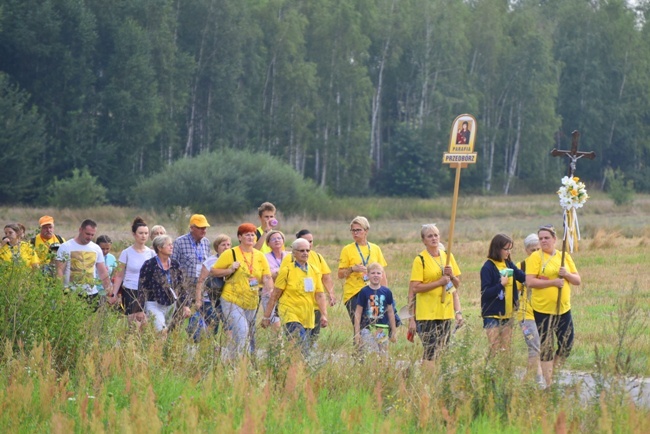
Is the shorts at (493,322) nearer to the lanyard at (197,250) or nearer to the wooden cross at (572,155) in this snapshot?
the wooden cross at (572,155)

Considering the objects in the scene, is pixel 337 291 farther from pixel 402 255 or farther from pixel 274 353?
pixel 274 353

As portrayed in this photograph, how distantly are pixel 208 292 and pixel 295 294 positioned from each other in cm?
112

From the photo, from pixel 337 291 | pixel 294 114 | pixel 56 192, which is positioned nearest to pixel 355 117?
pixel 294 114

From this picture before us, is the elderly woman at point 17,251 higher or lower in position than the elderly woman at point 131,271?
higher

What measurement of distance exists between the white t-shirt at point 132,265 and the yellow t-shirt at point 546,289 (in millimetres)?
4263

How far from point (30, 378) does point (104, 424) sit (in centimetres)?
87

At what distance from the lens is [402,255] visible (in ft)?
102

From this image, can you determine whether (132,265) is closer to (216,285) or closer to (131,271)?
(131,271)

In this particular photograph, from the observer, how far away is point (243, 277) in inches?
496

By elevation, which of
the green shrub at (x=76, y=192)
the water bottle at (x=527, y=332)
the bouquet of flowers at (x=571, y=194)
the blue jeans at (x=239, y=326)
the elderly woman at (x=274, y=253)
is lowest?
the green shrub at (x=76, y=192)

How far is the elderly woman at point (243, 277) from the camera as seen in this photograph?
12.5 meters

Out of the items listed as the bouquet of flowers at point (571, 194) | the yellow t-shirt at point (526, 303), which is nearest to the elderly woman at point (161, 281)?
the yellow t-shirt at point (526, 303)

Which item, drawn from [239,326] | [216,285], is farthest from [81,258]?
[239,326]

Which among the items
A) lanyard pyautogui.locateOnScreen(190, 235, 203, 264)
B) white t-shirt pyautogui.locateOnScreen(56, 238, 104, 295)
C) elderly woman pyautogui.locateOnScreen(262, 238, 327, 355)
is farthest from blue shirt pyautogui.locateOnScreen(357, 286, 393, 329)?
white t-shirt pyautogui.locateOnScreen(56, 238, 104, 295)
